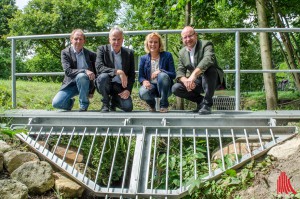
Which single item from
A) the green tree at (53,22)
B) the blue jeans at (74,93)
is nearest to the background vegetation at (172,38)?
the green tree at (53,22)

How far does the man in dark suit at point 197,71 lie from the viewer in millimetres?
4758

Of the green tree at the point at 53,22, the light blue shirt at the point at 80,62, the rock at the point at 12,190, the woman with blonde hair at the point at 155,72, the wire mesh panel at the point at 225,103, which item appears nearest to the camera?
the rock at the point at 12,190

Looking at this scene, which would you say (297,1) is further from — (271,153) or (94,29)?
(94,29)

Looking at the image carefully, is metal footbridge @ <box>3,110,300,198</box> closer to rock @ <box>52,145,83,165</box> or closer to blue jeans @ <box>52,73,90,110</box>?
rock @ <box>52,145,83,165</box>

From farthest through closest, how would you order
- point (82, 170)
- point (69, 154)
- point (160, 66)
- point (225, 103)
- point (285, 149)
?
1. point (225, 103)
2. point (160, 66)
3. point (69, 154)
4. point (82, 170)
5. point (285, 149)

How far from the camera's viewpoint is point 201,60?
4.80 metres

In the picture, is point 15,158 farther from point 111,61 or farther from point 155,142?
point 111,61

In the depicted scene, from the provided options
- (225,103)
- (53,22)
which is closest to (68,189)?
(225,103)

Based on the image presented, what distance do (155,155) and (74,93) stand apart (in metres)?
1.81

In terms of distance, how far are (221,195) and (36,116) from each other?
2.43 metres

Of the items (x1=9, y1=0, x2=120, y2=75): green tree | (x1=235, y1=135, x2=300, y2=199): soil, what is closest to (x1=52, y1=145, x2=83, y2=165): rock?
(x1=235, y1=135, x2=300, y2=199): soil

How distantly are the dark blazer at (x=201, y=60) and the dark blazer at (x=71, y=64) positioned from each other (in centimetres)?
122

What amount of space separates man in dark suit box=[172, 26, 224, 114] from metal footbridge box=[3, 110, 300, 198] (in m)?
0.35

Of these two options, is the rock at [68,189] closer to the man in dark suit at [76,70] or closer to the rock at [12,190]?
the rock at [12,190]
